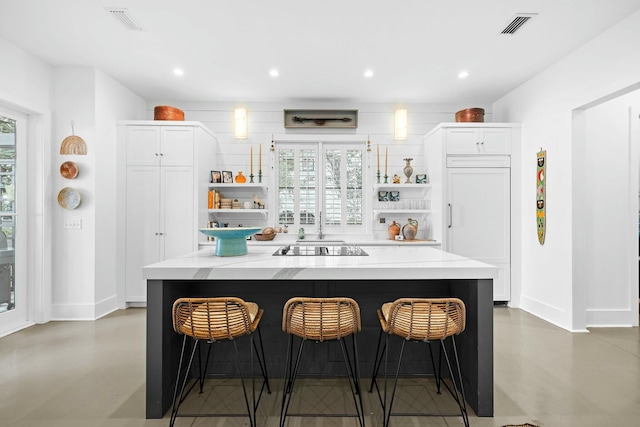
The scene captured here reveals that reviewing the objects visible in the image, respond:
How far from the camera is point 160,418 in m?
2.15

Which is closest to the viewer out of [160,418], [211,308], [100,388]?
[211,308]

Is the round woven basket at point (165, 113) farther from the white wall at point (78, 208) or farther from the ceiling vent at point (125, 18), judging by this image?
the ceiling vent at point (125, 18)

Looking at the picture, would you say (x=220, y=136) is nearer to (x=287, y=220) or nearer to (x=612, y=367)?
(x=287, y=220)

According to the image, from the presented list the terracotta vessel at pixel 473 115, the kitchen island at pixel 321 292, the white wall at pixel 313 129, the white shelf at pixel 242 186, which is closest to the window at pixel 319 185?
the white wall at pixel 313 129

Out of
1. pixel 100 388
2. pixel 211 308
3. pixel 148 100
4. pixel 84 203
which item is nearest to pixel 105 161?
pixel 84 203

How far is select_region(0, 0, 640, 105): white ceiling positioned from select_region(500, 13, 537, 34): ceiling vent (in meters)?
0.06

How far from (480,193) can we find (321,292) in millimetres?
3154

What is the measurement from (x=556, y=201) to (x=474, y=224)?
98 centimetres

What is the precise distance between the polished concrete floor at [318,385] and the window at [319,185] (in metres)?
2.53

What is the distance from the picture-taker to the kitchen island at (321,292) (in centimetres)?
211

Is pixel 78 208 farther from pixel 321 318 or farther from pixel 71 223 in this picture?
pixel 321 318

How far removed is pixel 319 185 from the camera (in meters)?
5.39

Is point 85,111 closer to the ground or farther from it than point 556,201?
farther from it

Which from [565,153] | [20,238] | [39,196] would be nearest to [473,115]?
[565,153]
